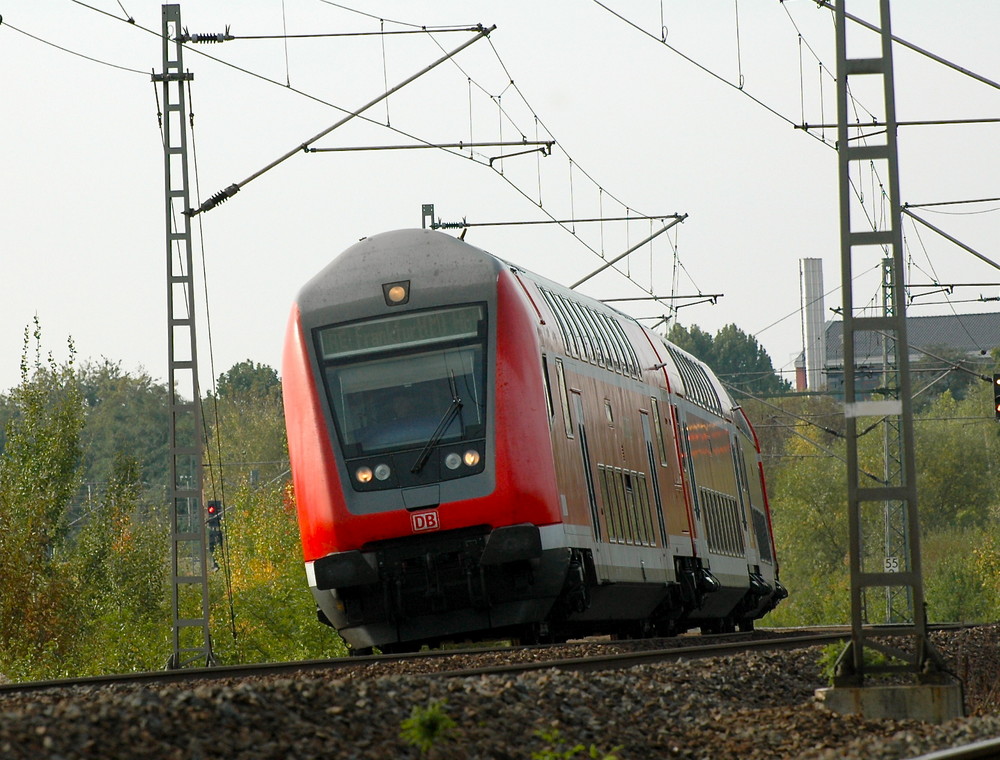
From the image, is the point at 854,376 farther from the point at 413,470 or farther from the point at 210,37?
the point at 210,37

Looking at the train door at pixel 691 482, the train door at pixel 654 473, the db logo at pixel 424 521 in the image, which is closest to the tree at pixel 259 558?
the train door at pixel 654 473

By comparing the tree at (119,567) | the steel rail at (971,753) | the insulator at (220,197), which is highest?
the insulator at (220,197)

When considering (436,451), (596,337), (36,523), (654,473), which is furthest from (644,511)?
(36,523)

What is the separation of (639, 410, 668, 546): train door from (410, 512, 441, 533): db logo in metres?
4.62

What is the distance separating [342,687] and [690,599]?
37.5 feet

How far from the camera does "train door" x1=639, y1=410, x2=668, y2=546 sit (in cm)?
1817

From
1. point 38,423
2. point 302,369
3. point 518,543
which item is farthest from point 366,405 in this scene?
point 38,423

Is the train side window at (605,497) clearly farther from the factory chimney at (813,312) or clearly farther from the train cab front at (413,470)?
the factory chimney at (813,312)

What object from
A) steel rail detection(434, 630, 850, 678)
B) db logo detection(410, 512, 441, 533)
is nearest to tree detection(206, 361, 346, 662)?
db logo detection(410, 512, 441, 533)

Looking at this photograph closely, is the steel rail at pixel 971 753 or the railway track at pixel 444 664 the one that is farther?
the railway track at pixel 444 664

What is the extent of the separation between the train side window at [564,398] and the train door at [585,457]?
251 mm

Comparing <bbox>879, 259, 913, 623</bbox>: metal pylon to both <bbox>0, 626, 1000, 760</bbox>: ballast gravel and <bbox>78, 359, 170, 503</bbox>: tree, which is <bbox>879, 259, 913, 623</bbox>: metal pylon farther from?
<bbox>78, 359, 170, 503</bbox>: tree

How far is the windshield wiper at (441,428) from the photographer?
14078mm

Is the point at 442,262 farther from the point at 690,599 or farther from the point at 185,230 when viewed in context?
the point at 690,599
